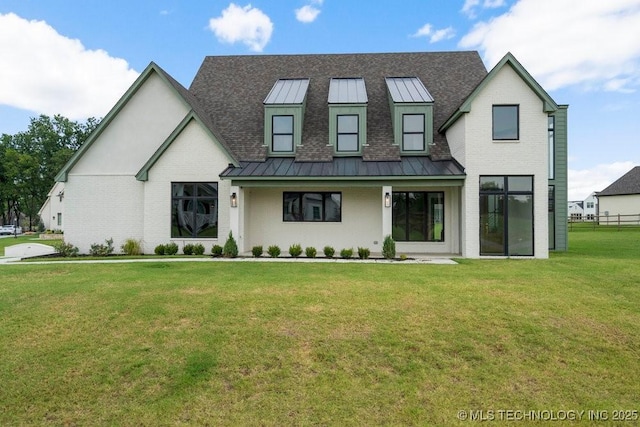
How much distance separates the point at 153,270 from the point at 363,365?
8.19 meters

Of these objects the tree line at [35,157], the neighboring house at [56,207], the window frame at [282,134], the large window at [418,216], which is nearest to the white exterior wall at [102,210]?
the window frame at [282,134]

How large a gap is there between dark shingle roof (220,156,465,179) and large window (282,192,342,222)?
5.14 ft

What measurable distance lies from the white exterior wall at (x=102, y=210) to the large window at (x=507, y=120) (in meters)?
16.3

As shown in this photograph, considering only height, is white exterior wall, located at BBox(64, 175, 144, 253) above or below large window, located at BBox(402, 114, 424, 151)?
below

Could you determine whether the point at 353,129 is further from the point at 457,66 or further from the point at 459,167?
the point at 457,66

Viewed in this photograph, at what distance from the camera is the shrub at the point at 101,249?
15414 millimetres

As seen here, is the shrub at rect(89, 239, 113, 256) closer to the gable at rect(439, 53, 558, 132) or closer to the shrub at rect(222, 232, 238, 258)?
the shrub at rect(222, 232, 238, 258)

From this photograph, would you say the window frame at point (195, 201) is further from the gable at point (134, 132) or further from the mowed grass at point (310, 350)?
the mowed grass at point (310, 350)

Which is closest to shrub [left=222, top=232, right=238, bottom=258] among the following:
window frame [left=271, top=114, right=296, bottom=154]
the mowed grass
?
the mowed grass

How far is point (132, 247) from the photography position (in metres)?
15.5

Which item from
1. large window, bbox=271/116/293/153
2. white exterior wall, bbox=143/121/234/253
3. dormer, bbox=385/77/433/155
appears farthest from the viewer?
large window, bbox=271/116/293/153

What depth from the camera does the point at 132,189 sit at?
16375 millimetres

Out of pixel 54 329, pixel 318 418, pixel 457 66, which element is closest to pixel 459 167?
pixel 457 66

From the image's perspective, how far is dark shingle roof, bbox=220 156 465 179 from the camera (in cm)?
1435
